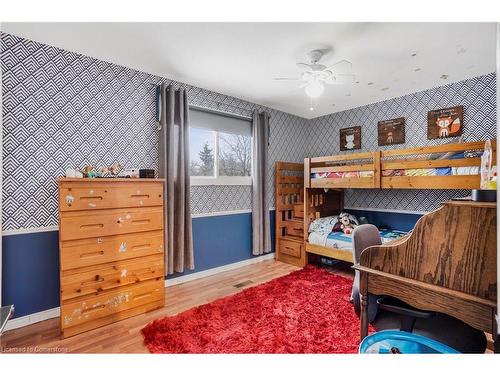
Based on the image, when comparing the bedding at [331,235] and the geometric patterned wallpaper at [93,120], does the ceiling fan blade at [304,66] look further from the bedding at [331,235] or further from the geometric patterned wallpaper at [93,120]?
the bedding at [331,235]

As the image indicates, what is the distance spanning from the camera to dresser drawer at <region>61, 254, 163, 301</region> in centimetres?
196

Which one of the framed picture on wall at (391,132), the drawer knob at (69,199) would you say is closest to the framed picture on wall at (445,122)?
the framed picture on wall at (391,132)

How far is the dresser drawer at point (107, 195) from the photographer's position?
77.2 inches

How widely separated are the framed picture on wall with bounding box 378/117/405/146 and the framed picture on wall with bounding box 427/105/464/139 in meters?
0.32

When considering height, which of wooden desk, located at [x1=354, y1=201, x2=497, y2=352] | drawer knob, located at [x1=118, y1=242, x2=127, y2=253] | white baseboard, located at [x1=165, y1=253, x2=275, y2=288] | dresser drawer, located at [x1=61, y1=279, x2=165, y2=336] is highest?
wooden desk, located at [x1=354, y1=201, x2=497, y2=352]

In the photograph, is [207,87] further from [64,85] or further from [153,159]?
[64,85]

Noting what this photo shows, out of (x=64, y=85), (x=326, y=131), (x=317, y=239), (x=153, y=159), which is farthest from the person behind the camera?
(x=326, y=131)

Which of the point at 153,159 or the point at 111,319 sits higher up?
the point at 153,159

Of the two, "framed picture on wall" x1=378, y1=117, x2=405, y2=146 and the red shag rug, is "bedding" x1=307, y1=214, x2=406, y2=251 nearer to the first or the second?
the red shag rug

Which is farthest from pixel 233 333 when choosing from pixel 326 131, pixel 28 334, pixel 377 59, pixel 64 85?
pixel 326 131

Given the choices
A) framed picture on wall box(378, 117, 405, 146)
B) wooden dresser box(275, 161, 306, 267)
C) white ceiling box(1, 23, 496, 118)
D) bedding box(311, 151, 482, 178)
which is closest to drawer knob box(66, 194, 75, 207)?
white ceiling box(1, 23, 496, 118)

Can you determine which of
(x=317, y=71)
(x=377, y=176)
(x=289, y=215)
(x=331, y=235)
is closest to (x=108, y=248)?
(x=317, y=71)
